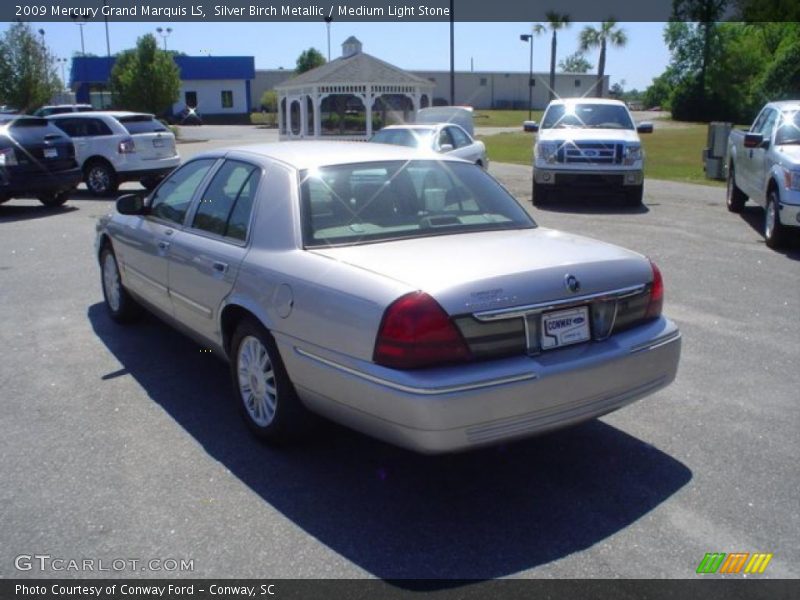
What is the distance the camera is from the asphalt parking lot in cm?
351

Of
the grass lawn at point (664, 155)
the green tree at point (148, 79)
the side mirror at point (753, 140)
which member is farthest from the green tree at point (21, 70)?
the side mirror at point (753, 140)

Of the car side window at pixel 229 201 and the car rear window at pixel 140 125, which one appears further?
the car rear window at pixel 140 125

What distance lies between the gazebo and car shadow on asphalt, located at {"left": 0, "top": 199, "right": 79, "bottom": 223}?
65.2ft

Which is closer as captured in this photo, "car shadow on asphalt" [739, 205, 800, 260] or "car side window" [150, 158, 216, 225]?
"car side window" [150, 158, 216, 225]

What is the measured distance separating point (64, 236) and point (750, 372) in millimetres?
10042

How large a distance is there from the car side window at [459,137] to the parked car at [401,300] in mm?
10901

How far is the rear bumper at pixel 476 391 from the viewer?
11.6 feet

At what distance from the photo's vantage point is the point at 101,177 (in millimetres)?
17906

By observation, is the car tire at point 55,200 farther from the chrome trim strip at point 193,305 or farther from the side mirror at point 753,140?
the side mirror at point 753,140

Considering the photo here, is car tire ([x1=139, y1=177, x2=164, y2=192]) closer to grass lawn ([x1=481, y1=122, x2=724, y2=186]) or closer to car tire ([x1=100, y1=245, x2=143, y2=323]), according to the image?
car tire ([x1=100, y1=245, x2=143, y2=323])

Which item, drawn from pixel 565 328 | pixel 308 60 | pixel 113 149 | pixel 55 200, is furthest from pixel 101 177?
pixel 308 60

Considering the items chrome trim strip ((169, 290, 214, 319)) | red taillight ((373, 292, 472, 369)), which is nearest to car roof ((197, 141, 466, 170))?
chrome trim strip ((169, 290, 214, 319))

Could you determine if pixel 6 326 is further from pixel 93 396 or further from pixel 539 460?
pixel 539 460

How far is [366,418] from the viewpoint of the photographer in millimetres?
3787
